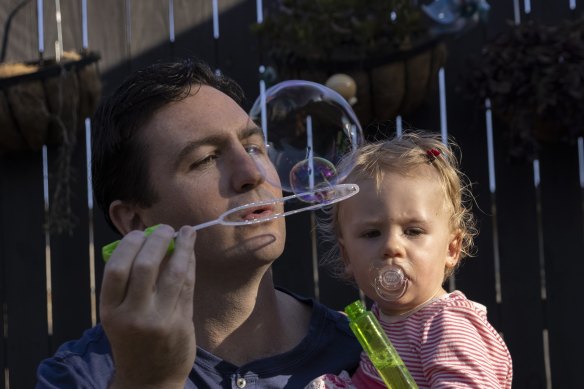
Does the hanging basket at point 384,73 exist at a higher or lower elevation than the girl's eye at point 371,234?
higher

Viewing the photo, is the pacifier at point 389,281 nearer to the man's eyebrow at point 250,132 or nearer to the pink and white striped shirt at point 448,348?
the pink and white striped shirt at point 448,348

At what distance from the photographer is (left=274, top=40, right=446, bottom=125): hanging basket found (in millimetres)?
2928

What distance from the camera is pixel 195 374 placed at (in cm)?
163

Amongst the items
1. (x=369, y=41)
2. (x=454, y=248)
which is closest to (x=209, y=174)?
(x=454, y=248)

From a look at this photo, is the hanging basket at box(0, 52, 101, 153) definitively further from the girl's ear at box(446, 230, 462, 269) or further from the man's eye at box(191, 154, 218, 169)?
the girl's ear at box(446, 230, 462, 269)

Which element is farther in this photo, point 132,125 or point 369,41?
point 369,41

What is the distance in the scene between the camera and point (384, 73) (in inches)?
116

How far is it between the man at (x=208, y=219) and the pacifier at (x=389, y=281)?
183mm

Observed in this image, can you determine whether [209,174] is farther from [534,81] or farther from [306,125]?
[534,81]

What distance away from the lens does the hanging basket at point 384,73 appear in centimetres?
293

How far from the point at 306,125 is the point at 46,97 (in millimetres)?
1241

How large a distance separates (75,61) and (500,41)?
1.41 meters

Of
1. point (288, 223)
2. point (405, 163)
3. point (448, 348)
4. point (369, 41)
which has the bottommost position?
point (288, 223)

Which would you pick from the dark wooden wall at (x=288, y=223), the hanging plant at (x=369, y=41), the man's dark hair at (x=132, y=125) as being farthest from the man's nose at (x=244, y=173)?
the dark wooden wall at (x=288, y=223)
